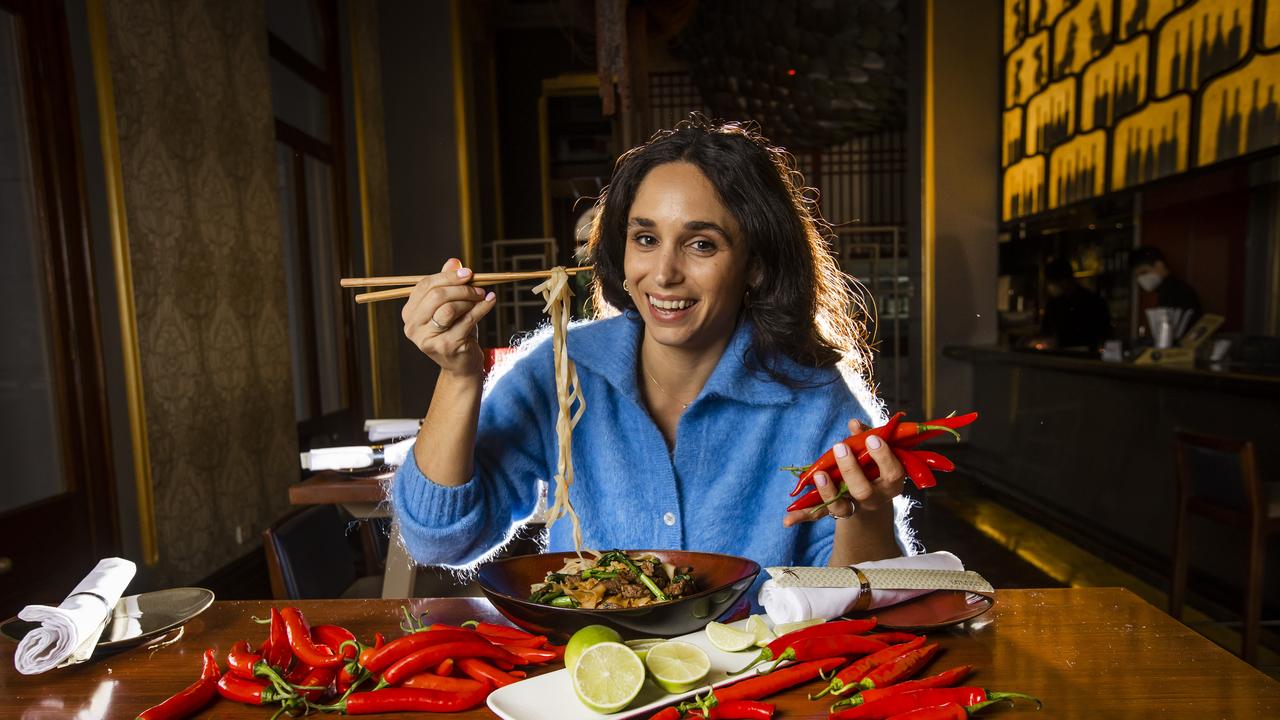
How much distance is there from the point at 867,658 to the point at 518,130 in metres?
6.29

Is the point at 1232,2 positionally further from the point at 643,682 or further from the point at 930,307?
the point at 643,682

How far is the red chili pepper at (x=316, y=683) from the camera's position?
0.87 meters

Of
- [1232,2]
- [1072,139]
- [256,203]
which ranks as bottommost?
[256,203]

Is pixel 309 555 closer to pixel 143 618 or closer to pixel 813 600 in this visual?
pixel 143 618

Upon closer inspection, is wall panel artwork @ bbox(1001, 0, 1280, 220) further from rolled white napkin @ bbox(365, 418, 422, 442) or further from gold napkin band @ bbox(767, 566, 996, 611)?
rolled white napkin @ bbox(365, 418, 422, 442)

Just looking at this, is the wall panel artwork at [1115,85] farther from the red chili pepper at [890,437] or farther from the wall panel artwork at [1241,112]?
the red chili pepper at [890,437]

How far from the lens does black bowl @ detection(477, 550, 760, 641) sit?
94 cm

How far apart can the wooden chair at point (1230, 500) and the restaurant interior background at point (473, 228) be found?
8 centimetres

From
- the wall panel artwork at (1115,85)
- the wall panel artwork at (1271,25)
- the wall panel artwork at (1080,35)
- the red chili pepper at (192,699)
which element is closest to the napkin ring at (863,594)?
the red chili pepper at (192,699)

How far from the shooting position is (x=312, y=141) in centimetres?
491

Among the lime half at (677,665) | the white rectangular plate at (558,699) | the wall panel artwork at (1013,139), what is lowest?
the white rectangular plate at (558,699)

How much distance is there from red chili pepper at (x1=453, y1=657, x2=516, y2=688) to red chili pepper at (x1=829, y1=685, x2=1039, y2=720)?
369 millimetres

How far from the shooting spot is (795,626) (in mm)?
970

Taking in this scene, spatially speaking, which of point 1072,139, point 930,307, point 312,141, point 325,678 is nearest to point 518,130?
point 312,141
